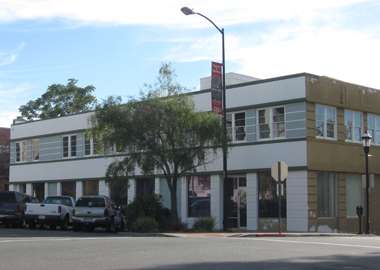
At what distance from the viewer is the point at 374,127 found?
2984 centimetres

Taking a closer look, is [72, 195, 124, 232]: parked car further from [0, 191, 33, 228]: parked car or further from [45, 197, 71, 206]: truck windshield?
[0, 191, 33, 228]: parked car

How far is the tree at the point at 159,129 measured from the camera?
2355 cm

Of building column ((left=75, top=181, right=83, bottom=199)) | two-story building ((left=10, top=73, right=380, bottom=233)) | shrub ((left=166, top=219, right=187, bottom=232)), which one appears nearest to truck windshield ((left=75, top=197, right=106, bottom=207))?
shrub ((left=166, top=219, right=187, bottom=232))

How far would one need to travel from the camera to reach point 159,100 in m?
24.0

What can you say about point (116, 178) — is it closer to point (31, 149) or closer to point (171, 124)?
point (171, 124)

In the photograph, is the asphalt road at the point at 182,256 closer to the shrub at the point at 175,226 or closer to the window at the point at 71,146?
the shrub at the point at 175,226

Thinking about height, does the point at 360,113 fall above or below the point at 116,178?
above

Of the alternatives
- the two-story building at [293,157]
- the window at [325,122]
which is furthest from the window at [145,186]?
the window at [325,122]

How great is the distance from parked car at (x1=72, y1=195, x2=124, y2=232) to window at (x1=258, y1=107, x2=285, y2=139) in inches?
327

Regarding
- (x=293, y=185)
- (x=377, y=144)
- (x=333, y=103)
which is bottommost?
(x=293, y=185)

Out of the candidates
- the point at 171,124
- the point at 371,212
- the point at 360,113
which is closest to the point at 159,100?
the point at 171,124

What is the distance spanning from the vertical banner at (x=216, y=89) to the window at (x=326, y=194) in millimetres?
5941

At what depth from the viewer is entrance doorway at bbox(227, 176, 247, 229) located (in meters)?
27.7

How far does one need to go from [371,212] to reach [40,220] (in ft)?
55.8
